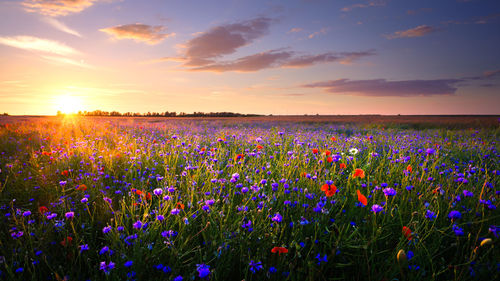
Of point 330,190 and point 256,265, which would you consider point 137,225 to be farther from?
point 330,190

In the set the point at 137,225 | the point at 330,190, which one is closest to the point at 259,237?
the point at 330,190

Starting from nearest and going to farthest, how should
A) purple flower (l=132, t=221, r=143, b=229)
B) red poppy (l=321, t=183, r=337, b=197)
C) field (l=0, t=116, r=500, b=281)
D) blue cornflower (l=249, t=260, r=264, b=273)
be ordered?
blue cornflower (l=249, t=260, r=264, b=273) → field (l=0, t=116, r=500, b=281) → purple flower (l=132, t=221, r=143, b=229) → red poppy (l=321, t=183, r=337, b=197)

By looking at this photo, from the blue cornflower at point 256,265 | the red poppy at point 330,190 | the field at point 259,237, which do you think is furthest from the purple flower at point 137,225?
the red poppy at point 330,190

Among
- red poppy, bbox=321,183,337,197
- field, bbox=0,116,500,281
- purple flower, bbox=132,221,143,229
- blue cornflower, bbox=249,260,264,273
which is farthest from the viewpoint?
red poppy, bbox=321,183,337,197

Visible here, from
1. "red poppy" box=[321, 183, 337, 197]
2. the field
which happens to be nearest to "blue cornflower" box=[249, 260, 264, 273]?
the field

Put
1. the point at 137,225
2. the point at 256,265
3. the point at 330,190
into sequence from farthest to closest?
the point at 330,190, the point at 137,225, the point at 256,265

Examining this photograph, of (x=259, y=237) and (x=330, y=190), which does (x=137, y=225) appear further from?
(x=330, y=190)

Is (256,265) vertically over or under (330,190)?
under

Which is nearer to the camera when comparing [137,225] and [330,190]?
[137,225]

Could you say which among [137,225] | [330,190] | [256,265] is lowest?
[256,265]

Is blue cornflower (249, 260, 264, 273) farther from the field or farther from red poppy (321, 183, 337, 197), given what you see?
red poppy (321, 183, 337, 197)

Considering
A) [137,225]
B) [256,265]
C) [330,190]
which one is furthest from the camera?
[330,190]

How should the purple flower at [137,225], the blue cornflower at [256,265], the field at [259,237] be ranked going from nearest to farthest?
the blue cornflower at [256,265]
the field at [259,237]
the purple flower at [137,225]

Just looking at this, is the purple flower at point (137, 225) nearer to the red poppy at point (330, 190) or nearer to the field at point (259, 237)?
the field at point (259, 237)
